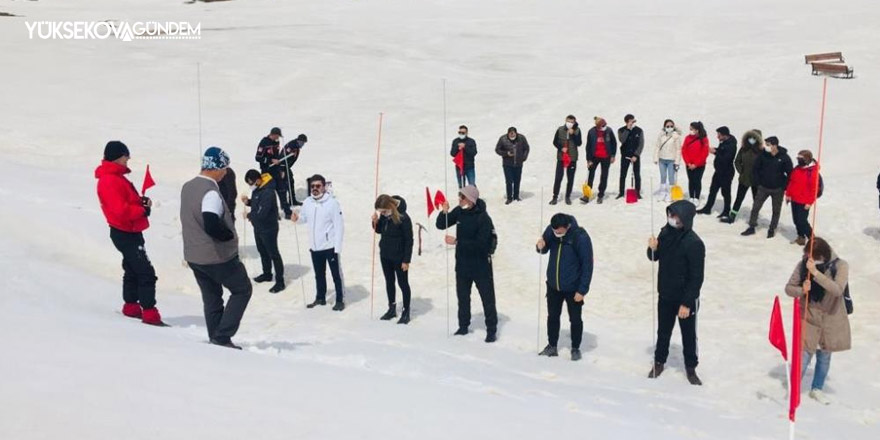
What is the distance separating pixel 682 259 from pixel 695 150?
326 inches

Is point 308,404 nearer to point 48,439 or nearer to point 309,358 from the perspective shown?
point 48,439

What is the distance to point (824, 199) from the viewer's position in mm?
16109

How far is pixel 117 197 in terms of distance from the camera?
7801 mm

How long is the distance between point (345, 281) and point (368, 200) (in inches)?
202

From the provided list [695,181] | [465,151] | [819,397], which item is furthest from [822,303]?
[465,151]

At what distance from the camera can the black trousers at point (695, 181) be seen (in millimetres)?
16484

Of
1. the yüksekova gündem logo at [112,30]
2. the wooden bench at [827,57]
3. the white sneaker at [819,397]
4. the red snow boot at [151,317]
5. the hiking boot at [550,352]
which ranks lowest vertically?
the white sneaker at [819,397]

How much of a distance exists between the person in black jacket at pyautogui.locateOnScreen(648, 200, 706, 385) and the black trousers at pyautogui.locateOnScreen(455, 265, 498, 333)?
Answer: 6.40 feet

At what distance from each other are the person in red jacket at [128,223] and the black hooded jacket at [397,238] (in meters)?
3.15

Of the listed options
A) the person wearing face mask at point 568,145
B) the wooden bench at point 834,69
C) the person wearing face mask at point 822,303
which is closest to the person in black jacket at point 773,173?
the person wearing face mask at point 568,145

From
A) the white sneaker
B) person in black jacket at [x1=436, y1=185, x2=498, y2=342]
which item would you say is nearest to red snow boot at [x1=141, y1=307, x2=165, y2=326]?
person in black jacket at [x1=436, y1=185, x2=498, y2=342]

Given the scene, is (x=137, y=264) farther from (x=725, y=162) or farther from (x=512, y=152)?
(x=725, y=162)

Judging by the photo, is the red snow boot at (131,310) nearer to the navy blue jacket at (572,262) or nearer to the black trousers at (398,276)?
the black trousers at (398,276)

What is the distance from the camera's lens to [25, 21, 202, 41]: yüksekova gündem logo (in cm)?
3719
